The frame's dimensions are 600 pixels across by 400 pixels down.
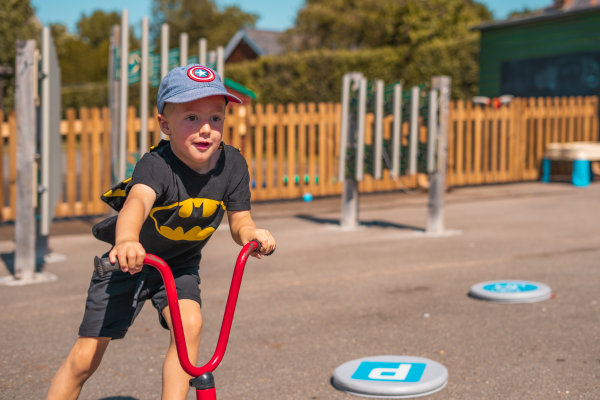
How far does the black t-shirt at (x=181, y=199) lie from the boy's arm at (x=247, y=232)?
0.11ft

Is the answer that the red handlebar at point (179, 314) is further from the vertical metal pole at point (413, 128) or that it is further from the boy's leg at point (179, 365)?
the vertical metal pole at point (413, 128)

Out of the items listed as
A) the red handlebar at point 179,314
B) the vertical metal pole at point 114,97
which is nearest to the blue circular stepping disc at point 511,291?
the red handlebar at point 179,314

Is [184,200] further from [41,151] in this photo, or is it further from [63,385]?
[41,151]

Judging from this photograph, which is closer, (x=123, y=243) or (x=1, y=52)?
(x=123, y=243)

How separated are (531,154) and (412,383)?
11.9 m

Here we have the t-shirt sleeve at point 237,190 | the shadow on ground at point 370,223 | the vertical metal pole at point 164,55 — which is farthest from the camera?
the shadow on ground at point 370,223

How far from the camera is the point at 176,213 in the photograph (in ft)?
9.66

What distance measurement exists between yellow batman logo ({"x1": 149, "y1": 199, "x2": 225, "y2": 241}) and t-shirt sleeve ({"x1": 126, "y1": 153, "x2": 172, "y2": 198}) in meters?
0.12

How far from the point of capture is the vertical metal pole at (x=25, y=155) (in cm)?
631

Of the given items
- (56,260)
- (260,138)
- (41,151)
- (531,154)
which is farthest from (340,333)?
(531,154)

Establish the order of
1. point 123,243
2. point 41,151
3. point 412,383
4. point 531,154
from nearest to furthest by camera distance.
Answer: point 123,243
point 412,383
point 41,151
point 531,154

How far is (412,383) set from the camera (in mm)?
3740

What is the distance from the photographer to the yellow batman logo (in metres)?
2.95

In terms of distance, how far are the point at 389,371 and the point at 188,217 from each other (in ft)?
5.33
